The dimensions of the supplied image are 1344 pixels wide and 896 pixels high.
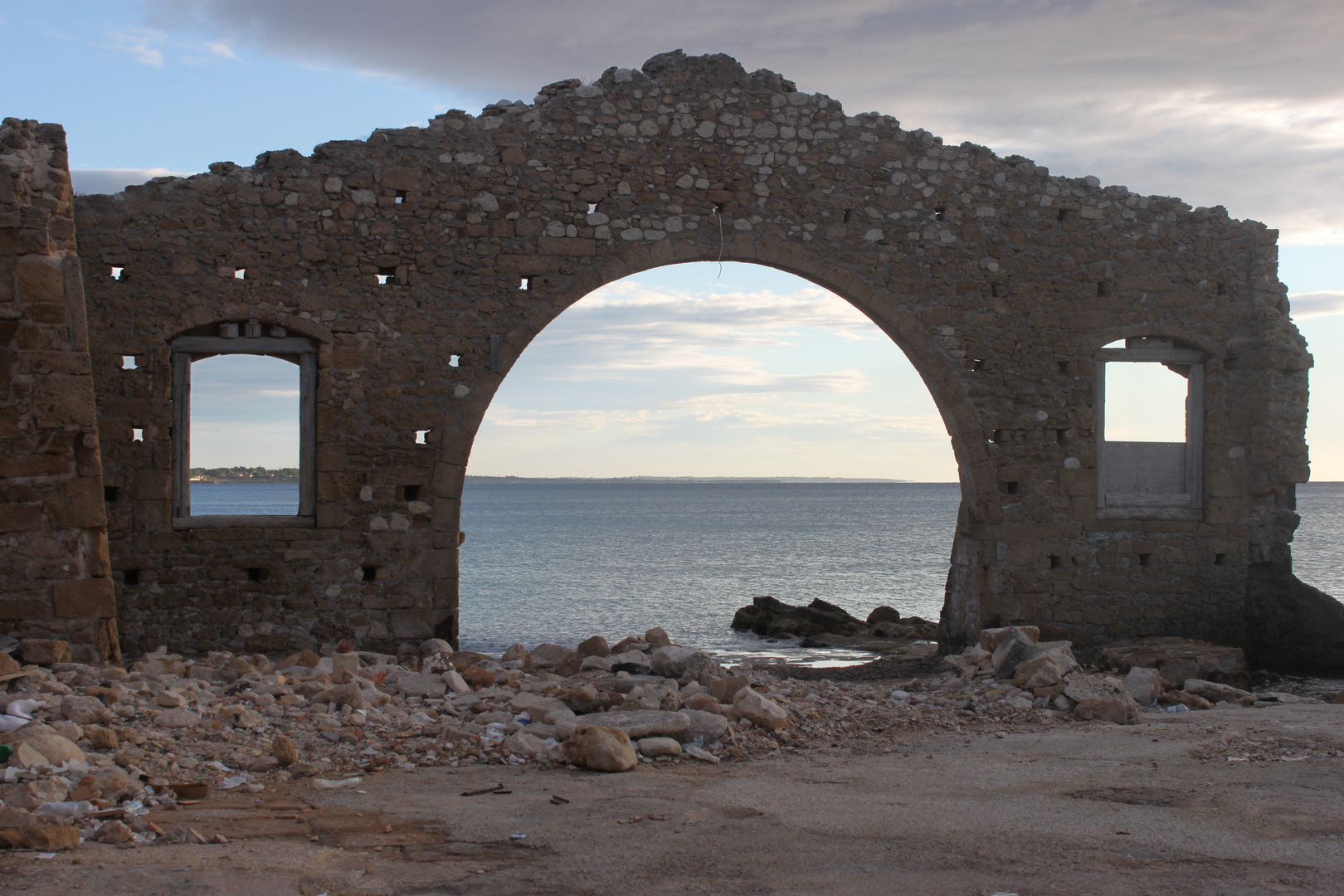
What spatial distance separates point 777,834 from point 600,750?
1.22 meters

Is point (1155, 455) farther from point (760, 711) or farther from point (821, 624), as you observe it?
point (821, 624)

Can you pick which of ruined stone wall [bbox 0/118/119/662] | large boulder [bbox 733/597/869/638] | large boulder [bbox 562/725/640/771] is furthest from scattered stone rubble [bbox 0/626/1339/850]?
large boulder [bbox 733/597/869/638]

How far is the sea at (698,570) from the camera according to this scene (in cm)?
1798

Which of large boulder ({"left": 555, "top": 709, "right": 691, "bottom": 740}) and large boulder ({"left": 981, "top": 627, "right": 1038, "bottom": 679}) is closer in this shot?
large boulder ({"left": 555, "top": 709, "right": 691, "bottom": 740})

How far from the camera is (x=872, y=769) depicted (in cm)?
561

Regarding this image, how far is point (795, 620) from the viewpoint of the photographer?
16.8 meters

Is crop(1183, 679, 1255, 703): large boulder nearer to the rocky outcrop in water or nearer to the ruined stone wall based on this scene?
the rocky outcrop in water

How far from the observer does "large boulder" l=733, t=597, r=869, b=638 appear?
16125 mm

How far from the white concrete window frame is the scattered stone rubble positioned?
2.23 m

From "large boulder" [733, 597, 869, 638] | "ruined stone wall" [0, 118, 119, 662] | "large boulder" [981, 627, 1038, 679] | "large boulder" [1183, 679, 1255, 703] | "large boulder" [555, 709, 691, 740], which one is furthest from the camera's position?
"large boulder" [733, 597, 869, 638]

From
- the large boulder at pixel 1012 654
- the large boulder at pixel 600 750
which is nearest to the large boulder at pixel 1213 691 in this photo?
the large boulder at pixel 1012 654

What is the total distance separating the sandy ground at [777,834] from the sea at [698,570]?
7.38m

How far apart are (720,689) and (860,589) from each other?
64.7 ft

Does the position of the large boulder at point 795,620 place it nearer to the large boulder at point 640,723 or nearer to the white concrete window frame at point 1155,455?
the white concrete window frame at point 1155,455
